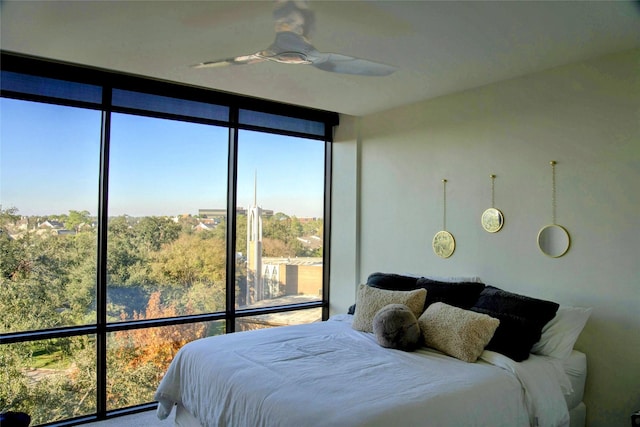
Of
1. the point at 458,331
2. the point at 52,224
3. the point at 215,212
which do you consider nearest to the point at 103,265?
the point at 52,224

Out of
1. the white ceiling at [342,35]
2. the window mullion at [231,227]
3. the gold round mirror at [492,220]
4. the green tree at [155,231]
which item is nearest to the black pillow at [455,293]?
the gold round mirror at [492,220]

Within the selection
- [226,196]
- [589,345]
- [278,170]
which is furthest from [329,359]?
[278,170]

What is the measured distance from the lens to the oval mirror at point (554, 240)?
2951 millimetres

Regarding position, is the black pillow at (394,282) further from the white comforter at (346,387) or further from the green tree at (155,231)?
the green tree at (155,231)

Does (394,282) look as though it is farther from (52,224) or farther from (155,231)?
(52,224)

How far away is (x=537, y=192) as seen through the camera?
3.11 m

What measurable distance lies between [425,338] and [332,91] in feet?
6.91

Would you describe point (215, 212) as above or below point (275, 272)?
above

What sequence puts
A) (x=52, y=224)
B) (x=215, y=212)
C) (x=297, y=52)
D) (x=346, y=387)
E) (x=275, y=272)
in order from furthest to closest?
(x=275, y=272) < (x=215, y=212) < (x=52, y=224) < (x=297, y=52) < (x=346, y=387)

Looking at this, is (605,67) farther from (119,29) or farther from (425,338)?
(119,29)

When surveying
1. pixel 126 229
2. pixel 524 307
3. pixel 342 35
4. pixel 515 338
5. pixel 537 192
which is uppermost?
pixel 342 35

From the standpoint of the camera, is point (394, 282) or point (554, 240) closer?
point (554, 240)

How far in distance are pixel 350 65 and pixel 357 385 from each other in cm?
172

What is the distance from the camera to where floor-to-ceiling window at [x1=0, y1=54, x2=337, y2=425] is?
3125mm
